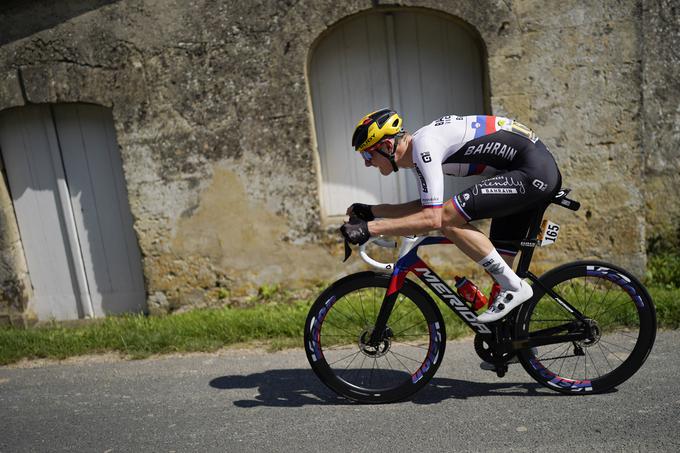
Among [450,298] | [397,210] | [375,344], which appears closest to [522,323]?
[450,298]

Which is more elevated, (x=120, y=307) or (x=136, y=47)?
(x=136, y=47)

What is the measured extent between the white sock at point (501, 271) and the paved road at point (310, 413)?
772 mm

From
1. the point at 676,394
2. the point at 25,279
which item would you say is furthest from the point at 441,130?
→ the point at 25,279

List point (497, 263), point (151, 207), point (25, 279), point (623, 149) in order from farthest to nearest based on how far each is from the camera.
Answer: point (25, 279) < point (151, 207) < point (623, 149) < point (497, 263)

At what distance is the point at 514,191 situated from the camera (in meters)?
3.62

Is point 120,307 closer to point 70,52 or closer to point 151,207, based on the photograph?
point 151,207

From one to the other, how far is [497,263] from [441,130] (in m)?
0.87

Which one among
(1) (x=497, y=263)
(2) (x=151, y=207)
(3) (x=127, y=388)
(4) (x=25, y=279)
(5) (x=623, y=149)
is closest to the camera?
(1) (x=497, y=263)

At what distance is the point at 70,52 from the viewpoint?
5887 mm

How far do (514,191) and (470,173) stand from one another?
0.37 metres

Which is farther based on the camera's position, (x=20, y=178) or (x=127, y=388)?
(x=20, y=178)

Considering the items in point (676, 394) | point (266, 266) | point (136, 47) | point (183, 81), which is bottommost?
point (676, 394)

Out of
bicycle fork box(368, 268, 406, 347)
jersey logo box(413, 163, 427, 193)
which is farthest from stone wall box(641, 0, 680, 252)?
bicycle fork box(368, 268, 406, 347)

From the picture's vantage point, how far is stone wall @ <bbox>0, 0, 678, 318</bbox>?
5.58 meters
